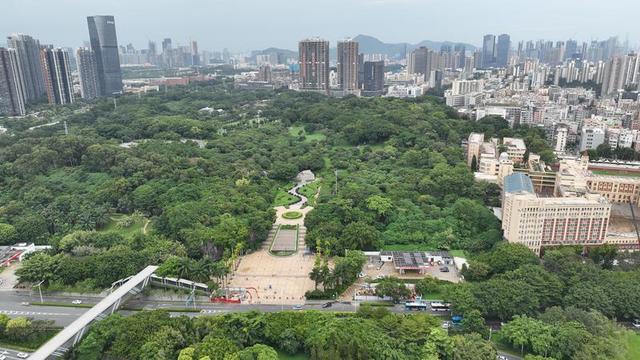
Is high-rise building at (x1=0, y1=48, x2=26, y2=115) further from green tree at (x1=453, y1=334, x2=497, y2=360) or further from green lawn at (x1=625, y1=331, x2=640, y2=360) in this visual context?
green lawn at (x1=625, y1=331, x2=640, y2=360)

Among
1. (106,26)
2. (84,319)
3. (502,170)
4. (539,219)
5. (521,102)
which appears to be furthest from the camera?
(106,26)

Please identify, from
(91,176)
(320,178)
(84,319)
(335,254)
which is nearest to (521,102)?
(320,178)

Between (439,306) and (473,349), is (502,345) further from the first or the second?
(439,306)

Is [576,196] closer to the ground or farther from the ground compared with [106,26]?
closer to the ground

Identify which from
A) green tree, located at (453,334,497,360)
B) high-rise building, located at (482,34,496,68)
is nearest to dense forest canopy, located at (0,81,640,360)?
green tree, located at (453,334,497,360)

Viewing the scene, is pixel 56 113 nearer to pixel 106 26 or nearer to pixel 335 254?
pixel 106 26

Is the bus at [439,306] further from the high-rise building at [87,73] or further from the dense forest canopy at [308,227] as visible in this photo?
the high-rise building at [87,73]
